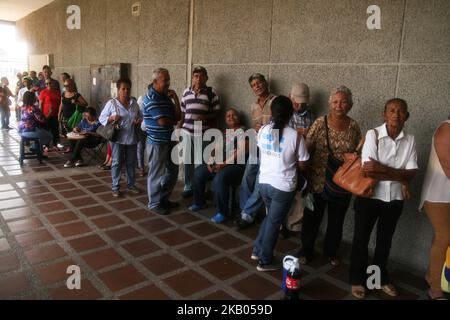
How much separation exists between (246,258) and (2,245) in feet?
7.48

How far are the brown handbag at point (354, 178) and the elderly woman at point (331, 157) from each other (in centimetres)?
17

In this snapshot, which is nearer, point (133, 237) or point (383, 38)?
point (383, 38)

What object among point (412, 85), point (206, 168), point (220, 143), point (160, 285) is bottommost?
point (160, 285)

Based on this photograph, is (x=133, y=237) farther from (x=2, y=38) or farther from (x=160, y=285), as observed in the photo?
(x=2, y=38)

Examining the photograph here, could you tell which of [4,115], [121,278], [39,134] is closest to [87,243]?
[121,278]

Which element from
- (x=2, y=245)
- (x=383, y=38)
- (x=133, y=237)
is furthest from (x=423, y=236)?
(x=2, y=245)

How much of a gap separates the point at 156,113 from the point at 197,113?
0.70 metres

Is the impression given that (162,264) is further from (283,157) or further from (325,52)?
(325,52)

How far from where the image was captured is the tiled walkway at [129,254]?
2.66 metres

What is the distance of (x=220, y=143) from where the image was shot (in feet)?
14.1

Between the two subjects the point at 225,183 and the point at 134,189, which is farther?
the point at 134,189

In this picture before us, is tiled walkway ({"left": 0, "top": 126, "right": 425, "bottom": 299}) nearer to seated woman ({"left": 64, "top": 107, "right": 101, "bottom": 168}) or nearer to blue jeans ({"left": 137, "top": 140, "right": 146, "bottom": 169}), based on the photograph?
blue jeans ({"left": 137, "top": 140, "right": 146, "bottom": 169})

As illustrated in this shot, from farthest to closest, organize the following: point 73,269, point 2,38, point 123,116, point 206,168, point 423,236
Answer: point 2,38 < point 123,116 < point 206,168 < point 423,236 < point 73,269

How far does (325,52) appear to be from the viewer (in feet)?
11.7
